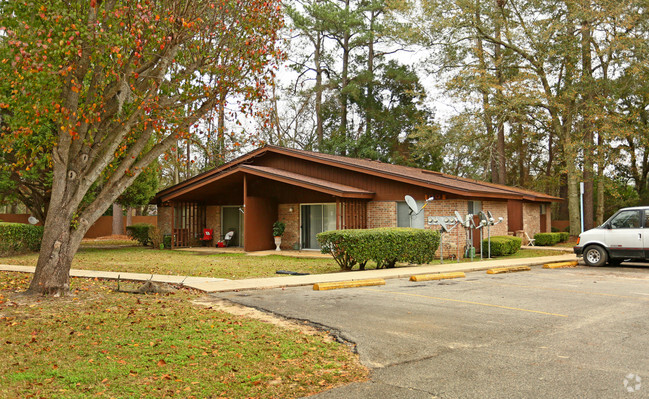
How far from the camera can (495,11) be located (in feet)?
96.7

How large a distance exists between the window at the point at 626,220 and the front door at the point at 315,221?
10.7 metres

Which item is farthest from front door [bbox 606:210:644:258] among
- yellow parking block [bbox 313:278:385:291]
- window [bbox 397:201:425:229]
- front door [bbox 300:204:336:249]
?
front door [bbox 300:204:336:249]

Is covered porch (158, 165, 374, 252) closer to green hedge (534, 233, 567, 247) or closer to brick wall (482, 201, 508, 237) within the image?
brick wall (482, 201, 508, 237)

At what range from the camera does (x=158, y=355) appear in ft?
18.5

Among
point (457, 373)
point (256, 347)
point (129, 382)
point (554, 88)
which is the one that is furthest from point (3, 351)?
point (554, 88)

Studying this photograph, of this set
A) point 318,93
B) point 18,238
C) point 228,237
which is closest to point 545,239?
point 228,237

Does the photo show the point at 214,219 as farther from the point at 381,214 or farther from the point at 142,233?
the point at 381,214

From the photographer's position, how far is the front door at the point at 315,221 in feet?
73.9

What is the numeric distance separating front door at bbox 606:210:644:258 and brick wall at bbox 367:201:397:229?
25.4 ft

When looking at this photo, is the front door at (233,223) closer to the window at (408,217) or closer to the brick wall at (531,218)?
the window at (408,217)

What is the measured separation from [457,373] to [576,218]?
1118 inches

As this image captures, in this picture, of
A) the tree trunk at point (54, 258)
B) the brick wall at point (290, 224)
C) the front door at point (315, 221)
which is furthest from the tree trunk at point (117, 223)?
the tree trunk at point (54, 258)

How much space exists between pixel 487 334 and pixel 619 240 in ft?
36.9

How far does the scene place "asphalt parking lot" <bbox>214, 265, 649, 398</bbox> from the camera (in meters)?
4.84
